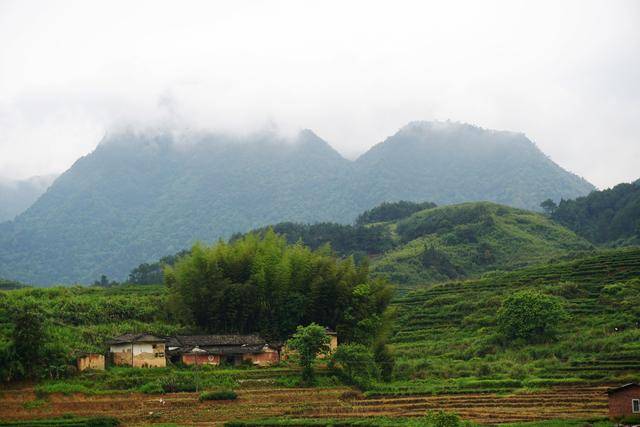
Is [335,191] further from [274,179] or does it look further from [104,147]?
[104,147]

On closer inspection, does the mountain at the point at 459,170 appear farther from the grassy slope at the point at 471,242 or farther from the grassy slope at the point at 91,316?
the grassy slope at the point at 91,316

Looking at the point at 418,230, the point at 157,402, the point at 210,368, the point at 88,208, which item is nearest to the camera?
the point at 157,402

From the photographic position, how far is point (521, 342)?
50.1m

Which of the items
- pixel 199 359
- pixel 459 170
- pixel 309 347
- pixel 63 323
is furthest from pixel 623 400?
pixel 459 170

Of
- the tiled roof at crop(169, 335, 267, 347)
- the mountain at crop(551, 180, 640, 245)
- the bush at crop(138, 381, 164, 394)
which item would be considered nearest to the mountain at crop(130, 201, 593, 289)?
the mountain at crop(551, 180, 640, 245)

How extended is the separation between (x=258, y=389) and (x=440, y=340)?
62.9 ft

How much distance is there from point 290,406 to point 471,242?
63.6m

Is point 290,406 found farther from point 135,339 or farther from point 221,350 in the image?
point 135,339

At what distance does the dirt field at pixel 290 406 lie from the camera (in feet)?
111

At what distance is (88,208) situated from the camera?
143875 mm

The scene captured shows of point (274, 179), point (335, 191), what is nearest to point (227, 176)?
point (274, 179)

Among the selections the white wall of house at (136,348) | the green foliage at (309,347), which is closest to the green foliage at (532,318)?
the green foliage at (309,347)

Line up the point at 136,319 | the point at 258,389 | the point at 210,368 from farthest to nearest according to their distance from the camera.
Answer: the point at 136,319, the point at 210,368, the point at 258,389

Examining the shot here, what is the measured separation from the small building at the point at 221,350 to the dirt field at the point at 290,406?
17.0 ft
